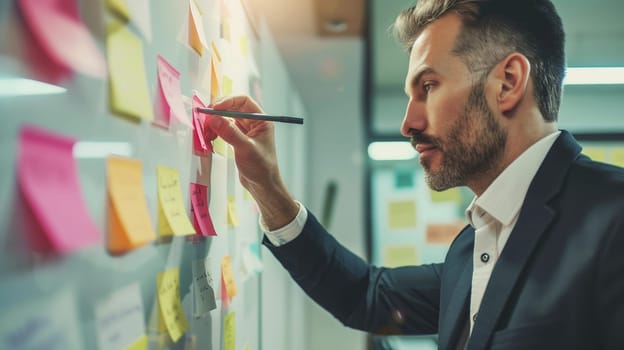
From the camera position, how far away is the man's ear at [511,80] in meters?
0.80

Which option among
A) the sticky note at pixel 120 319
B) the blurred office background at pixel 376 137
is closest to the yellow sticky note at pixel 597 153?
the blurred office background at pixel 376 137

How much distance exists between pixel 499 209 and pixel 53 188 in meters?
0.68

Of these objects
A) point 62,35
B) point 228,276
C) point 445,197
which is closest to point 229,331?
point 228,276

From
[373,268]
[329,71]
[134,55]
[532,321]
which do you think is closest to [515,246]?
[532,321]

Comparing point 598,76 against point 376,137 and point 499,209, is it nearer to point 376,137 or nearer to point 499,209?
point 376,137

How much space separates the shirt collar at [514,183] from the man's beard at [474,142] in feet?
0.13

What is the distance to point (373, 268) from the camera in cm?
114

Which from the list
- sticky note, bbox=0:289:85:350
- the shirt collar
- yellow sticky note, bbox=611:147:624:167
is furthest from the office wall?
yellow sticky note, bbox=611:147:624:167

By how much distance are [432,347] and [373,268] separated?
1118 mm

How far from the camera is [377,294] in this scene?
108cm

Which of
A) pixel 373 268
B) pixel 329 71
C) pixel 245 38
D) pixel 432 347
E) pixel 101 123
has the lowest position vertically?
pixel 432 347

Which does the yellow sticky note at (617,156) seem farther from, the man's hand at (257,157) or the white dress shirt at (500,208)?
the man's hand at (257,157)

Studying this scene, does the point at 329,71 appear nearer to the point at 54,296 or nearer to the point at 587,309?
the point at 587,309

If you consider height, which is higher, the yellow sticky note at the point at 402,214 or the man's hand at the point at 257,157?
the man's hand at the point at 257,157
